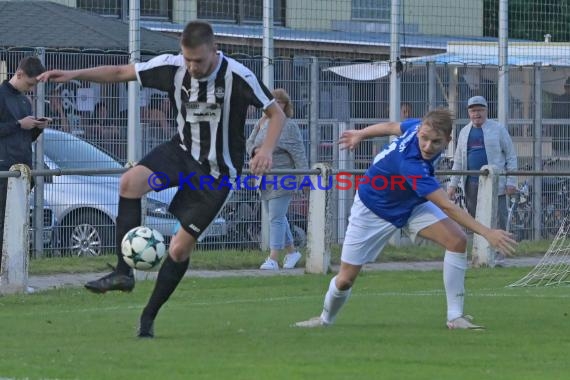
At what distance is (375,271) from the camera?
1670 centimetres

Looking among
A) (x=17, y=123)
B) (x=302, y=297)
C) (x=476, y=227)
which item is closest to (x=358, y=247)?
(x=476, y=227)

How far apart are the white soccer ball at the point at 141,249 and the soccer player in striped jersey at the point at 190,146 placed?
92 mm

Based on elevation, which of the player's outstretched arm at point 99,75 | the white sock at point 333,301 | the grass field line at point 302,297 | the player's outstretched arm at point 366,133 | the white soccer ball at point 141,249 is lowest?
the grass field line at point 302,297

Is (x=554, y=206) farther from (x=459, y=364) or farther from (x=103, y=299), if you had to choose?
(x=459, y=364)

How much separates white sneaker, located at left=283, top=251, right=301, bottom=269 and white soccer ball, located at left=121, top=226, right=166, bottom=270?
7181 millimetres

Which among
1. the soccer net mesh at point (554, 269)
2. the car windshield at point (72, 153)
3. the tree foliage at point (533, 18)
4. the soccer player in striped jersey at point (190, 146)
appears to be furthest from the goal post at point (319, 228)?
the tree foliage at point (533, 18)

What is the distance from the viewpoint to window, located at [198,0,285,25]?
63.8 ft

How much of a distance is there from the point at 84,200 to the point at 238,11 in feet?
13.4

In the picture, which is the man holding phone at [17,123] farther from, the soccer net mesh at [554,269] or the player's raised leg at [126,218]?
the soccer net mesh at [554,269]

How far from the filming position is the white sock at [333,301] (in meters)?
10.7

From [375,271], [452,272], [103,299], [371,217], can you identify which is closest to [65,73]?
[371,217]

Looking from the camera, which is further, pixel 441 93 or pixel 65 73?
pixel 441 93

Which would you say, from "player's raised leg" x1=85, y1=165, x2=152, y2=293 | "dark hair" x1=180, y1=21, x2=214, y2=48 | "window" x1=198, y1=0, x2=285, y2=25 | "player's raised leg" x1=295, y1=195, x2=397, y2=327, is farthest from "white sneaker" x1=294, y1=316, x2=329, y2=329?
"window" x1=198, y1=0, x2=285, y2=25

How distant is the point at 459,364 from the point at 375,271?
8009mm
